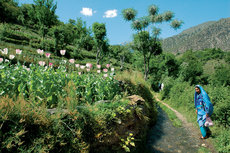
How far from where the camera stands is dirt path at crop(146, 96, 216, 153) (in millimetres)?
5134

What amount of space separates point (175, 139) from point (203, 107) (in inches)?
72.6

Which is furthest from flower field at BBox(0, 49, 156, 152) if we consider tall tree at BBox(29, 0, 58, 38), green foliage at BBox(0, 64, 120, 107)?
tall tree at BBox(29, 0, 58, 38)

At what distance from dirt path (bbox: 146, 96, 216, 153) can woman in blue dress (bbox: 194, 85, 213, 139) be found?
0.46 meters

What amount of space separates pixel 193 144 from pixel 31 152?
597 cm

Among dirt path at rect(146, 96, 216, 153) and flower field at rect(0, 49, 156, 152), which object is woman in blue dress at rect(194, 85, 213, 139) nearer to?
dirt path at rect(146, 96, 216, 153)

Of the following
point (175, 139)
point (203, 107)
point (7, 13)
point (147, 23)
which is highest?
point (7, 13)

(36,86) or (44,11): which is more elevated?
(44,11)

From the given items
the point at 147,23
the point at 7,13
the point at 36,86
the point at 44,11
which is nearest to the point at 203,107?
the point at 36,86

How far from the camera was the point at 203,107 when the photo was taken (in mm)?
5555

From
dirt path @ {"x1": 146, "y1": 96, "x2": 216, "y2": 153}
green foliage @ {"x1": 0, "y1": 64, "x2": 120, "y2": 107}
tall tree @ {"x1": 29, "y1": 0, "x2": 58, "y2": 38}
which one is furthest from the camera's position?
tall tree @ {"x1": 29, "y1": 0, "x2": 58, "y2": 38}

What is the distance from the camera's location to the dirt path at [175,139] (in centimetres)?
513

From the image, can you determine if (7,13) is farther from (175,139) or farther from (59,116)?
(175,139)

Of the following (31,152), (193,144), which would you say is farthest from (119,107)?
(193,144)

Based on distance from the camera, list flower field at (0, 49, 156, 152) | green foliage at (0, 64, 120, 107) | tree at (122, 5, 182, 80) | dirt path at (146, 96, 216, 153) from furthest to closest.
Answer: tree at (122, 5, 182, 80) < dirt path at (146, 96, 216, 153) < green foliage at (0, 64, 120, 107) < flower field at (0, 49, 156, 152)
